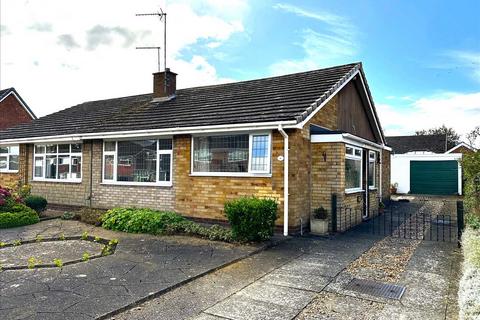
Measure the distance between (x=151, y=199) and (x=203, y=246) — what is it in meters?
4.36

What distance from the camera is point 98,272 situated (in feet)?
19.6

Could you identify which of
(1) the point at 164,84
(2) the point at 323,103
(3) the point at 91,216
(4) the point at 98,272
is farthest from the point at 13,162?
(2) the point at 323,103

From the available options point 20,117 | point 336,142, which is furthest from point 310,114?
point 20,117

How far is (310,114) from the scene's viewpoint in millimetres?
9484

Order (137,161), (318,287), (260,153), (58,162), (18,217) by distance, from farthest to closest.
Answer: (58,162) < (137,161) < (18,217) < (260,153) < (318,287)

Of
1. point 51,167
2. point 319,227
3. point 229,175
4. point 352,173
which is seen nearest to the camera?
point 319,227

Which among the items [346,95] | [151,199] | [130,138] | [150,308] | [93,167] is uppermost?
[346,95]

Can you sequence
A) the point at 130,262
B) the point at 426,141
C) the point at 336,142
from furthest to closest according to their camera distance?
1. the point at 426,141
2. the point at 336,142
3. the point at 130,262

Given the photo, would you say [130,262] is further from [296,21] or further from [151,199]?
[296,21]

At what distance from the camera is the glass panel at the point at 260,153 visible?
966 centimetres

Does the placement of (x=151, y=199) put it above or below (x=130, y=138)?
below

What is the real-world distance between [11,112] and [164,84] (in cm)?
1923

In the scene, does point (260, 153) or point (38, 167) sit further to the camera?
point (38, 167)

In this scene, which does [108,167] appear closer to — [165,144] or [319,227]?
[165,144]
